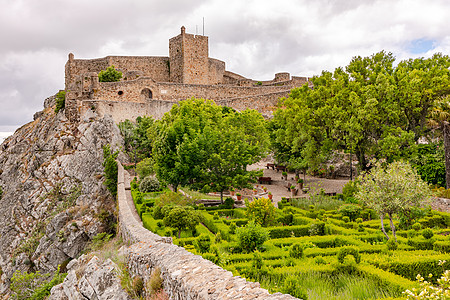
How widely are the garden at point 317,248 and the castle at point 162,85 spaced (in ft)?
67.4

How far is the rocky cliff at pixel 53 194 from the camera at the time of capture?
2409cm

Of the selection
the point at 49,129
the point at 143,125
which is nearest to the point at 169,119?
the point at 143,125

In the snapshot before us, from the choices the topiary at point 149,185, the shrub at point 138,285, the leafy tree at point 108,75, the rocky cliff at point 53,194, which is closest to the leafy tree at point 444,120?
the topiary at point 149,185

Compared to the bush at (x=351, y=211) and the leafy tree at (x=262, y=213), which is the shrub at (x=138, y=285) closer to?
the leafy tree at (x=262, y=213)

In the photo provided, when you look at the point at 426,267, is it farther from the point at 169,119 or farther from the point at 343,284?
the point at 169,119

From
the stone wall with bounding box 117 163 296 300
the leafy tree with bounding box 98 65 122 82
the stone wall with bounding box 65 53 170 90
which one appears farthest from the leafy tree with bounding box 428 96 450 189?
the stone wall with bounding box 65 53 170 90

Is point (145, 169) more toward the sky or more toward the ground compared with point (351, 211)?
more toward the sky

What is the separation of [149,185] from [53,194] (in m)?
11.2

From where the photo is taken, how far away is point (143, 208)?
1816cm

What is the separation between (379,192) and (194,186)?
11.3m

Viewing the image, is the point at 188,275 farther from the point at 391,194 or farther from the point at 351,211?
the point at 351,211

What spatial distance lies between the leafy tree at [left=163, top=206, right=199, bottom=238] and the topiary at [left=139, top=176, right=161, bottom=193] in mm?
10699

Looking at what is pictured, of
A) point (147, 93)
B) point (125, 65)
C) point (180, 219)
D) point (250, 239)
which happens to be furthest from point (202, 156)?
point (125, 65)

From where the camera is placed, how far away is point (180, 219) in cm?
1360
